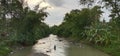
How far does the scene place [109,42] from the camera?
228 ft

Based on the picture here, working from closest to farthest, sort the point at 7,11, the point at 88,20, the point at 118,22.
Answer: the point at 7,11 < the point at 118,22 < the point at 88,20

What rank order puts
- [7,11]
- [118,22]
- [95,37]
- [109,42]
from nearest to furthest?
1. [7,11]
2. [118,22]
3. [109,42]
4. [95,37]

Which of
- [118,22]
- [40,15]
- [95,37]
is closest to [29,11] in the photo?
[40,15]

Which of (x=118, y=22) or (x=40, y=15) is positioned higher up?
(x=40, y=15)

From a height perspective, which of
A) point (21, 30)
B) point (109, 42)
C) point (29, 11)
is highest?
point (29, 11)

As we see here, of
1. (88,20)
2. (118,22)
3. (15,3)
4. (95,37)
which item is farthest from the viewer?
(88,20)

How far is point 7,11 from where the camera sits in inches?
1298

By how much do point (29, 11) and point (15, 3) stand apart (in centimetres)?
4265

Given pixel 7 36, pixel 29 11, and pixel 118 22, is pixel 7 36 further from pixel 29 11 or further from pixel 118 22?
pixel 118 22

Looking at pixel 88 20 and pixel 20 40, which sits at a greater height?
pixel 88 20

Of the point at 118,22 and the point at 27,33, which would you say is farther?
the point at 27,33

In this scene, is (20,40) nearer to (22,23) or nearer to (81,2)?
(22,23)

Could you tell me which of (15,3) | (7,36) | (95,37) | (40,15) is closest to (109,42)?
(95,37)

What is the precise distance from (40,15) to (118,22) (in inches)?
1590
